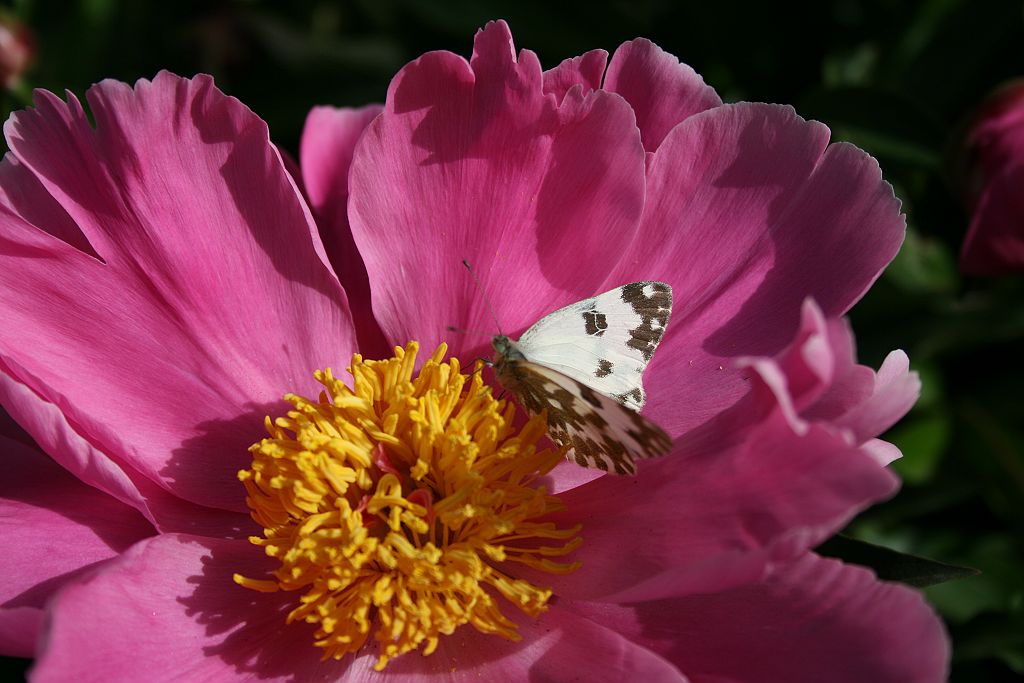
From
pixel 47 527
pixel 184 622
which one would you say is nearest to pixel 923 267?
pixel 184 622

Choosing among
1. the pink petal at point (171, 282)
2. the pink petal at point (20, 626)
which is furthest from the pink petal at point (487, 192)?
the pink petal at point (20, 626)

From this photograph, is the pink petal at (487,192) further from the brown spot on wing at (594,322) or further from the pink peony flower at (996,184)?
the pink peony flower at (996,184)

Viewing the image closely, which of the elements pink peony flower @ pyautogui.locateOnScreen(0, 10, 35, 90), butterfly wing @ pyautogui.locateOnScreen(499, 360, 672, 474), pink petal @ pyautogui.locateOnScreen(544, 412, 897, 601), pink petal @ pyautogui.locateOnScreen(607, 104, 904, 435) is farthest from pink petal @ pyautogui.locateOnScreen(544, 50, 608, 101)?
pink peony flower @ pyautogui.locateOnScreen(0, 10, 35, 90)

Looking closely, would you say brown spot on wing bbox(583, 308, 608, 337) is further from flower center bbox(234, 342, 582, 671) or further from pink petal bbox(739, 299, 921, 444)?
pink petal bbox(739, 299, 921, 444)

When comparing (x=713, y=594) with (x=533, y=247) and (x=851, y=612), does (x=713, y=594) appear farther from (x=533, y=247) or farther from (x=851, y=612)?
(x=533, y=247)

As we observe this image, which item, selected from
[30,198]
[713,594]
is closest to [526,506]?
[713,594]

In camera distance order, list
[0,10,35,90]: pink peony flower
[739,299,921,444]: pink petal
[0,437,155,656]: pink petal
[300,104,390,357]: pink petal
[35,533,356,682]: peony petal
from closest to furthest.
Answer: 1. [739,299,921,444]: pink petal
2. [35,533,356,682]: peony petal
3. [0,437,155,656]: pink petal
4. [300,104,390,357]: pink petal
5. [0,10,35,90]: pink peony flower
